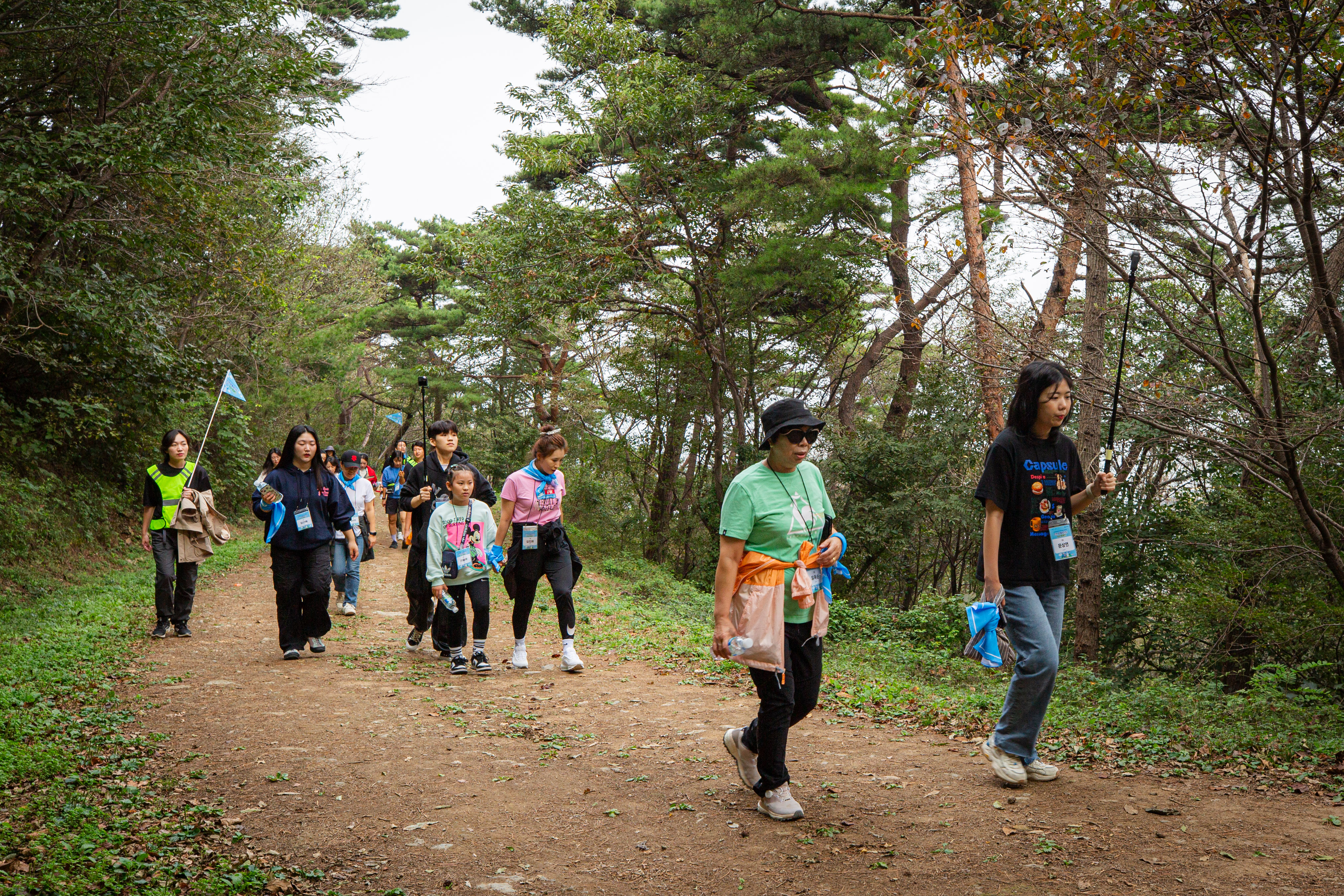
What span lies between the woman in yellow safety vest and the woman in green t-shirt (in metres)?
6.89

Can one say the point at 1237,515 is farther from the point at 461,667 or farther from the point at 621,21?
the point at 621,21

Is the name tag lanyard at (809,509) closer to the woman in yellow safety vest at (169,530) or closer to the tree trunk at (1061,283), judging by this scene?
the tree trunk at (1061,283)

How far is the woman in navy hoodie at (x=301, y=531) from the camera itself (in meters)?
8.10

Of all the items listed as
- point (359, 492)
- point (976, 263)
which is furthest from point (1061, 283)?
point (359, 492)

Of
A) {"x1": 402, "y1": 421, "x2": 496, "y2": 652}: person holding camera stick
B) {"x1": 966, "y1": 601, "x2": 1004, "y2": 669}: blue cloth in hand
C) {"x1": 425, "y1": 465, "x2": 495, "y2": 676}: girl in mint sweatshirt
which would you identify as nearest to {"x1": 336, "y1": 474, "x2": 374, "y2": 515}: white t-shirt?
{"x1": 402, "y1": 421, "x2": 496, "y2": 652}: person holding camera stick

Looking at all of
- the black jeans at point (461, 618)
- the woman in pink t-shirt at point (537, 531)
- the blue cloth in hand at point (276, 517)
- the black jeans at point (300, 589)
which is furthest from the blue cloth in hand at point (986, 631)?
the blue cloth in hand at point (276, 517)

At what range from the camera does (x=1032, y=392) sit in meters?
4.71

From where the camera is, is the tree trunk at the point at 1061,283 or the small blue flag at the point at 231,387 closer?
the tree trunk at the point at 1061,283

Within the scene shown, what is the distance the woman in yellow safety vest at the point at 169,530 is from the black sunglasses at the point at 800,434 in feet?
23.2

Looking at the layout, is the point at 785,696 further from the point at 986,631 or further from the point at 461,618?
the point at 461,618

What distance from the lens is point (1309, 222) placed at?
564 cm

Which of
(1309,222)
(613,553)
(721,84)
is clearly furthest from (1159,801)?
(613,553)

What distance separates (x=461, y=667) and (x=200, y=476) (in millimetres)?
3663

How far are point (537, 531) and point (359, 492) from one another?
5.44m
